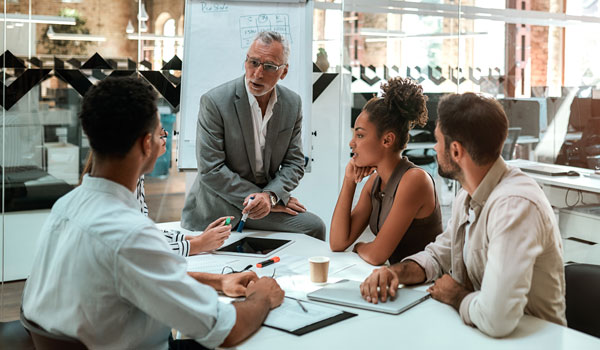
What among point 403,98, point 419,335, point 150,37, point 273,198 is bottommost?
→ point 419,335

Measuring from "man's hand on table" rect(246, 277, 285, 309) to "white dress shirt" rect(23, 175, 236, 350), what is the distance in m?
0.22

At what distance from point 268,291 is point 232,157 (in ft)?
5.03

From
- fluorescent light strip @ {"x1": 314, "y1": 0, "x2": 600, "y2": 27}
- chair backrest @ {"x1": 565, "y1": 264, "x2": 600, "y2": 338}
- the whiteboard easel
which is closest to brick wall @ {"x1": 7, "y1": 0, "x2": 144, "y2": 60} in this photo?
the whiteboard easel

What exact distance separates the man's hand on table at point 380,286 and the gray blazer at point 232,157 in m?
1.26

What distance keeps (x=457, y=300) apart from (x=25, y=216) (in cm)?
328

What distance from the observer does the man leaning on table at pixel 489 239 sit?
5.29 ft

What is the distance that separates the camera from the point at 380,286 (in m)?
1.88

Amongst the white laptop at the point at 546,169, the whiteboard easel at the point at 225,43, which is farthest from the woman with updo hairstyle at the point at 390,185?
the white laptop at the point at 546,169

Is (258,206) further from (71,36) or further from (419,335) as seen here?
(71,36)

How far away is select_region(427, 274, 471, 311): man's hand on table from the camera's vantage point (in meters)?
1.81

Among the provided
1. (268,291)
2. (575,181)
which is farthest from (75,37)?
(575,181)

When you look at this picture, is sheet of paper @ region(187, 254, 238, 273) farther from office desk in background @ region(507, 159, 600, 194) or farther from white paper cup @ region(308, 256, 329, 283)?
office desk in background @ region(507, 159, 600, 194)

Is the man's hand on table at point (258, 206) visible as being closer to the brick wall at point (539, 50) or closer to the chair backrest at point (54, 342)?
the chair backrest at point (54, 342)

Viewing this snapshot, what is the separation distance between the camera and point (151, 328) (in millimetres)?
1582
